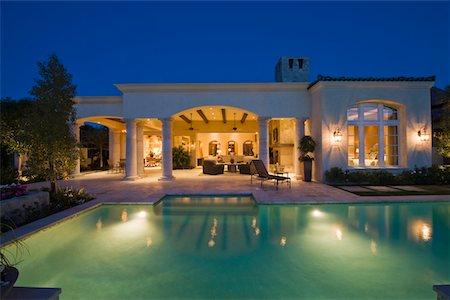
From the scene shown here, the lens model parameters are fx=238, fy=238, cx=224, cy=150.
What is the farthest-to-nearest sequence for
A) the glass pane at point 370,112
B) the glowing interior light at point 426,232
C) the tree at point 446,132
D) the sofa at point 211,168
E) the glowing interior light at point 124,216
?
the sofa at point 211,168 → the glass pane at point 370,112 → the tree at point 446,132 → the glowing interior light at point 124,216 → the glowing interior light at point 426,232

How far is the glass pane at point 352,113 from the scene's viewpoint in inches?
429

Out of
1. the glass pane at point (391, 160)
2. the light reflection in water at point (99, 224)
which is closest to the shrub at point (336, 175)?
the glass pane at point (391, 160)

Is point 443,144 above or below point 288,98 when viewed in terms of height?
below

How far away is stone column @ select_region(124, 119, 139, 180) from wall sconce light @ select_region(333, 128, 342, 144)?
9.65 meters

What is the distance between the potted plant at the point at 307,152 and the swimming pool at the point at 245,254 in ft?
16.0

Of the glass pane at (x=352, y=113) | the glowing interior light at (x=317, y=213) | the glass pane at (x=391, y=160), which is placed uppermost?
the glass pane at (x=352, y=113)

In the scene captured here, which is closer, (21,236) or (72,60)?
(21,236)

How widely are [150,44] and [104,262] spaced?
405 ft

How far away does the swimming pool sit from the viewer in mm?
3051

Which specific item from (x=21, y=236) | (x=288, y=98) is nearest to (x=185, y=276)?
(x=21, y=236)

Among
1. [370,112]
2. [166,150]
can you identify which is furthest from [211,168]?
[370,112]

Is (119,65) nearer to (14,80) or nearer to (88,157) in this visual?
(14,80)

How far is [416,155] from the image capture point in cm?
1055

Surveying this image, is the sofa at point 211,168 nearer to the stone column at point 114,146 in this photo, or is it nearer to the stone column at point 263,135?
the stone column at point 263,135
